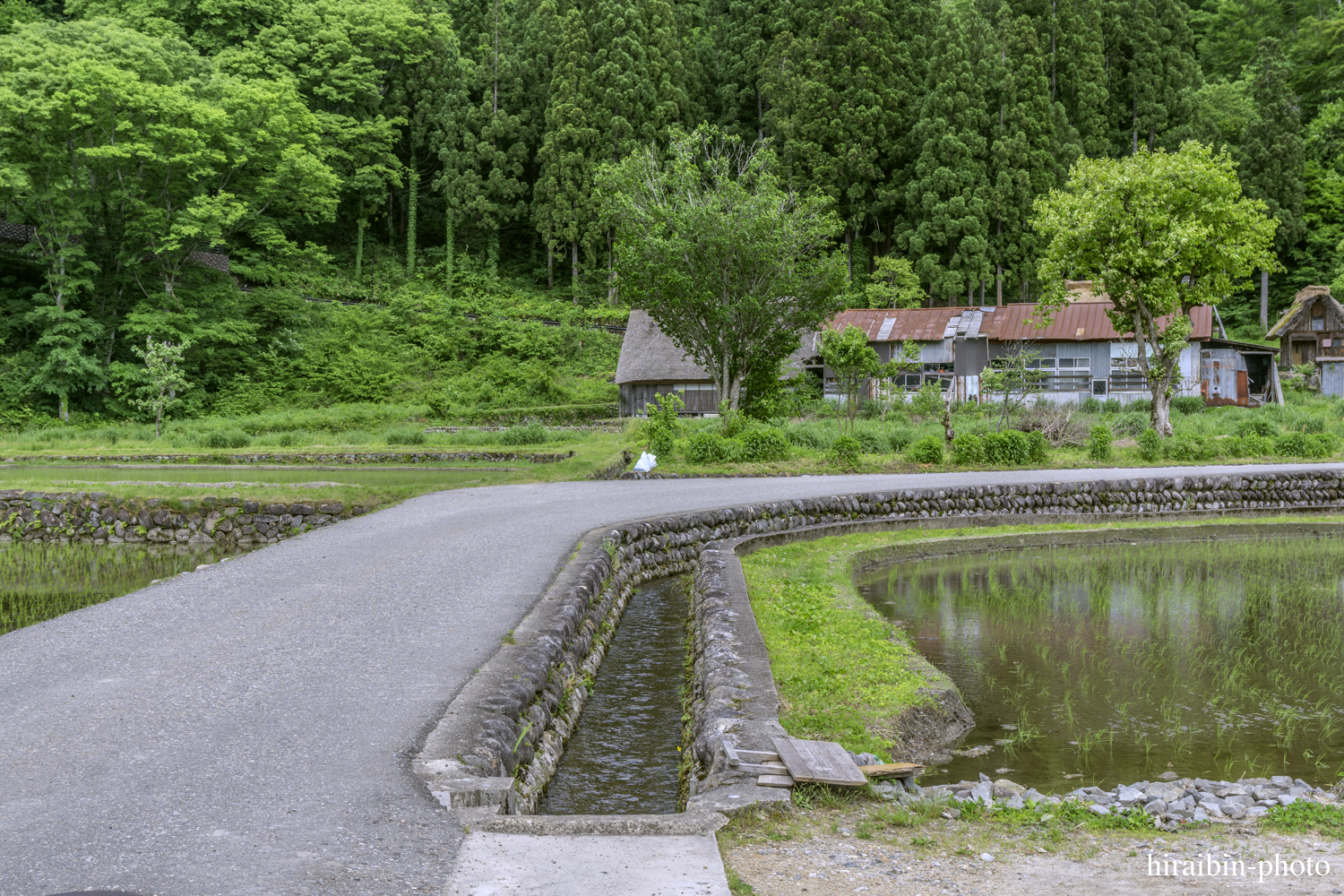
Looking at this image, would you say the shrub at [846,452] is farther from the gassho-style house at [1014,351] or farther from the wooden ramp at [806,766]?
the wooden ramp at [806,766]

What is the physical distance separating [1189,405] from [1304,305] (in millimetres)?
11897

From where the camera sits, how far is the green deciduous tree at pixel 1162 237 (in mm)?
23953

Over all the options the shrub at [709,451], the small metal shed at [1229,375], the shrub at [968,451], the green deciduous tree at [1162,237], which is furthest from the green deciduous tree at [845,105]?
the shrub at [709,451]

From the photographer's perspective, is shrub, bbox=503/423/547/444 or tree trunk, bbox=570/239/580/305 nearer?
shrub, bbox=503/423/547/444

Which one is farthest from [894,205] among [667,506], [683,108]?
[667,506]

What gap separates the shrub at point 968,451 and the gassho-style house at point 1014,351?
1297 centimetres

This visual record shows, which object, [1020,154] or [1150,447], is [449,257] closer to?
[1020,154]

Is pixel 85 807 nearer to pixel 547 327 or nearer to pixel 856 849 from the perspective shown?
pixel 856 849

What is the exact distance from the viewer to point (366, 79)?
1969 inches

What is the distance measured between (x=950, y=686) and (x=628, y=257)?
17139mm

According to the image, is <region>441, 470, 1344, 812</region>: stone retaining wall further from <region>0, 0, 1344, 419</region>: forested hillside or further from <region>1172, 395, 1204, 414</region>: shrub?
→ <region>0, 0, 1344, 419</region>: forested hillside

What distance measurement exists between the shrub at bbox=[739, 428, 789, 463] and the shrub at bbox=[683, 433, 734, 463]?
0.38 metres

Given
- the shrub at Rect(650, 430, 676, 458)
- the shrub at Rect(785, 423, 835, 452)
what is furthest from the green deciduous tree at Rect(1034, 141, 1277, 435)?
the shrub at Rect(650, 430, 676, 458)

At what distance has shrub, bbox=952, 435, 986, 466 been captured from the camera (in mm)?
20812
